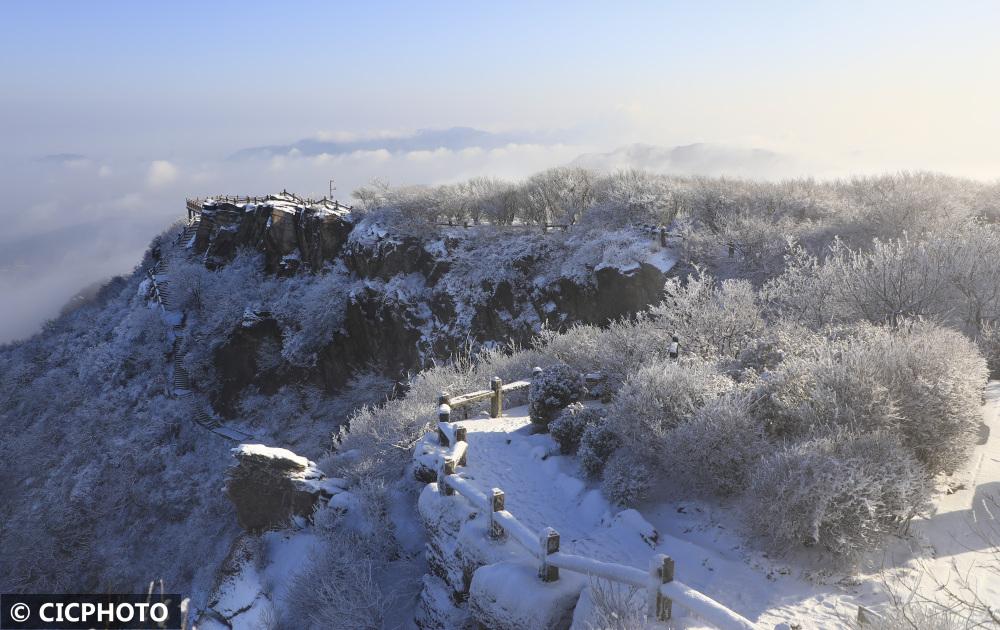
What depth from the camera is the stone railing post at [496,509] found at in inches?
377

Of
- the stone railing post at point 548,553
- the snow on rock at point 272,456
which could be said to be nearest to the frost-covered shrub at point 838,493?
the stone railing post at point 548,553

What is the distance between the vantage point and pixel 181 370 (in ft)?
132

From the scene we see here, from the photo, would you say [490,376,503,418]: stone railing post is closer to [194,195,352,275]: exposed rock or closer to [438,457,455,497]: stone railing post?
[438,457,455,497]: stone railing post

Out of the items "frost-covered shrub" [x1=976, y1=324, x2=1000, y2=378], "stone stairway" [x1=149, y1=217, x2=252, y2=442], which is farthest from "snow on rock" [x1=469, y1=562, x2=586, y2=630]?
"stone stairway" [x1=149, y1=217, x2=252, y2=442]

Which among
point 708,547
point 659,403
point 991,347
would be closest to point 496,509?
point 708,547

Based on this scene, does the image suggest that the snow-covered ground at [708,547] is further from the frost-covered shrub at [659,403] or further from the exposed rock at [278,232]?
the exposed rock at [278,232]

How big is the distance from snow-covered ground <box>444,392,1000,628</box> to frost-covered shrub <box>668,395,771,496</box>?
0.42 meters

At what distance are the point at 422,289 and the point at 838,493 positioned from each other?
102 ft

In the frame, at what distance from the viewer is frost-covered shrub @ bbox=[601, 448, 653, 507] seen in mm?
10695

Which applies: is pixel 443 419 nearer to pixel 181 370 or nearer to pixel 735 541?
pixel 735 541

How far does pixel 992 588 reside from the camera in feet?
24.3

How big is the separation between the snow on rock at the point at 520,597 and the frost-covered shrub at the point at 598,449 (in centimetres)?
366

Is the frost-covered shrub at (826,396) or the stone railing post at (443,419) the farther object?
the stone railing post at (443,419)

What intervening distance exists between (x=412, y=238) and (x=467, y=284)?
5.82 meters
